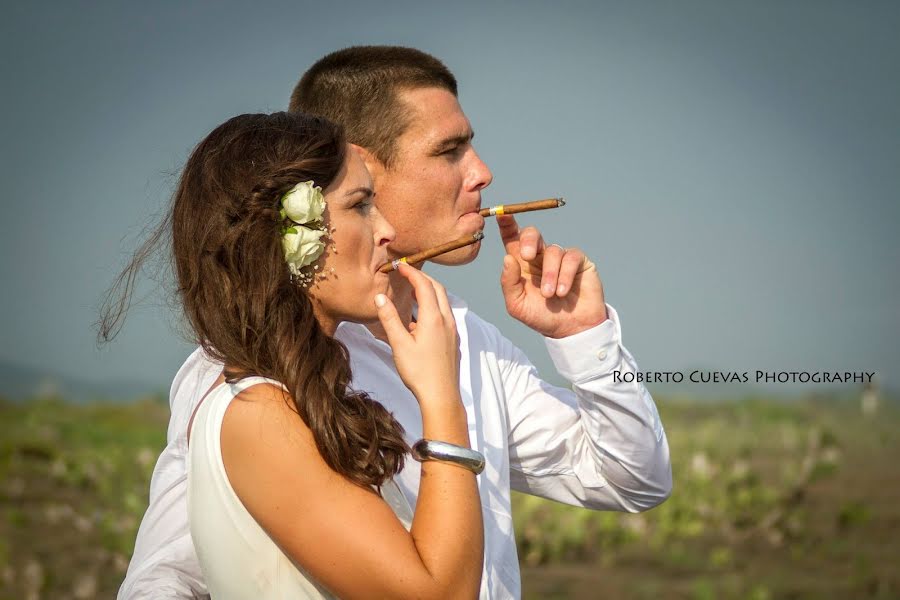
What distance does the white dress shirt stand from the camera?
2.39m

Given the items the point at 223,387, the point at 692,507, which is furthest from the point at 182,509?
the point at 692,507

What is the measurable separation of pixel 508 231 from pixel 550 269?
0.30 metres

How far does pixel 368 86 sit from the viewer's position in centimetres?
303

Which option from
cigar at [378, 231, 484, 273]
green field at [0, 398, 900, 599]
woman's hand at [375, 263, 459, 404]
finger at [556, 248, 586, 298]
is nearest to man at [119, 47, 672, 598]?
finger at [556, 248, 586, 298]

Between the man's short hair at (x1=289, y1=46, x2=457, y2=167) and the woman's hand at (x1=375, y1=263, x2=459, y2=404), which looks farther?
the man's short hair at (x1=289, y1=46, x2=457, y2=167)

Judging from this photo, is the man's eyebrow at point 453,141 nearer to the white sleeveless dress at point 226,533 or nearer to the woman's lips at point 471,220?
the woman's lips at point 471,220

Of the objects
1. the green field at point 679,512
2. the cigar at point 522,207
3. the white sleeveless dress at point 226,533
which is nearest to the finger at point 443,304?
the white sleeveless dress at point 226,533

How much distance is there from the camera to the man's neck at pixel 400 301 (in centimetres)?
276

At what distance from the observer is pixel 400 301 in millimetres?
2867

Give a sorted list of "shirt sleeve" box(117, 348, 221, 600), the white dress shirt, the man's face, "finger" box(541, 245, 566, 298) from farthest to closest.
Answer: the man's face
"finger" box(541, 245, 566, 298)
the white dress shirt
"shirt sleeve" box(117, 348, 221, 600)

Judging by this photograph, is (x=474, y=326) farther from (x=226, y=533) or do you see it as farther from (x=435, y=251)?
(x=226, y=533)

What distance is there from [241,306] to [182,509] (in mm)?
761

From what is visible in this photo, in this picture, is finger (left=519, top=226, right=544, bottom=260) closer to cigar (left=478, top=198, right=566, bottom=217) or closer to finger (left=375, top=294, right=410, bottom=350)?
cigar (left=478, top=198, right=566, bottom=217)

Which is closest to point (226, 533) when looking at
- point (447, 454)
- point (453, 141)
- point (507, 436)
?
point (447, 454)
